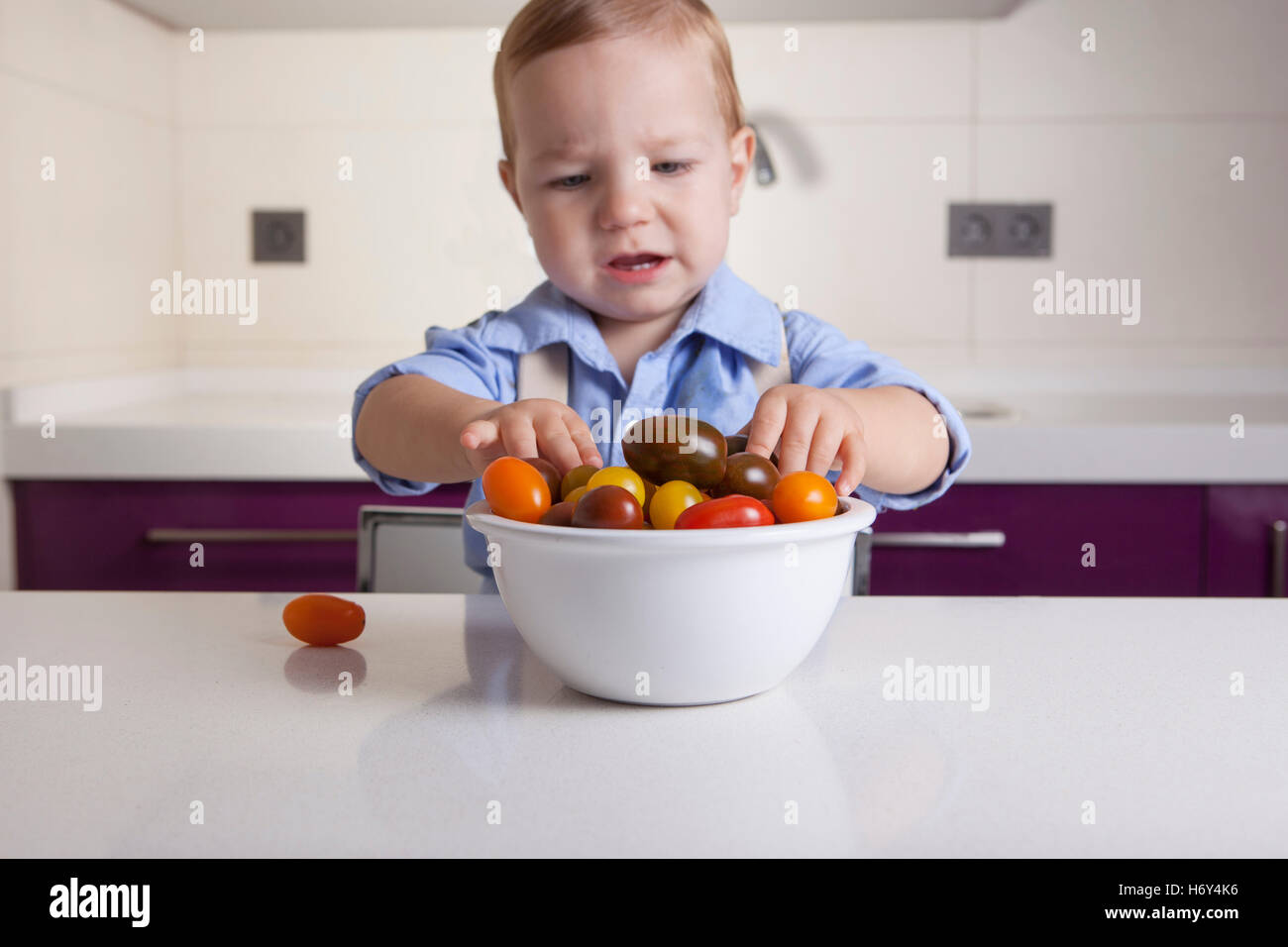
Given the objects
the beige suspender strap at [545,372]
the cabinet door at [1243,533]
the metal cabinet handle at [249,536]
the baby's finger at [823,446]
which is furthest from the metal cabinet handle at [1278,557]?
the metal cabinet handle at [249,536]

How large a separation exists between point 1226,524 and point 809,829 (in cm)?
147

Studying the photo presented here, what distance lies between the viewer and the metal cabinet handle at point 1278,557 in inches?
65.3

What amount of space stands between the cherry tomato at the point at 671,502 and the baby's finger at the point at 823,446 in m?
0.14

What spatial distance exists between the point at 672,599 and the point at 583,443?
155 mm

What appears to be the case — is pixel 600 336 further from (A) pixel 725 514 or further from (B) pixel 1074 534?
(B) pixel 1074 534

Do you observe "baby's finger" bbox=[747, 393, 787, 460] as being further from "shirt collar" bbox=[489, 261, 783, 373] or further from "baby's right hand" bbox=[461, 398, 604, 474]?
"shirt collar" bbox=[489, 261, 783, 373]

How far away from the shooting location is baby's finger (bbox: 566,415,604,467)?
26.1 inches

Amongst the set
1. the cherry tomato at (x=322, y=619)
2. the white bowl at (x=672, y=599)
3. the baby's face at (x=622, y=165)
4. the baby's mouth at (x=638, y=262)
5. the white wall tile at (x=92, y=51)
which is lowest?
the cherry tomato at (x=322, y=619)

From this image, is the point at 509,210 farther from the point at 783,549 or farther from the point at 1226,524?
the point at 783,549

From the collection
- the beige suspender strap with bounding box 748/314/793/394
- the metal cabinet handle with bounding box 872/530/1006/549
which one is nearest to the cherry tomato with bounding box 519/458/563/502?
the beige suspender strap with bounding box 748/314/793/394

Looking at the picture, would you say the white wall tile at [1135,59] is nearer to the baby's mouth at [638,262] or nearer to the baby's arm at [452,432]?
the baby's mouth at [638,262]

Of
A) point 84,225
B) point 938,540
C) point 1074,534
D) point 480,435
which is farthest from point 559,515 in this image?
point 84,225
